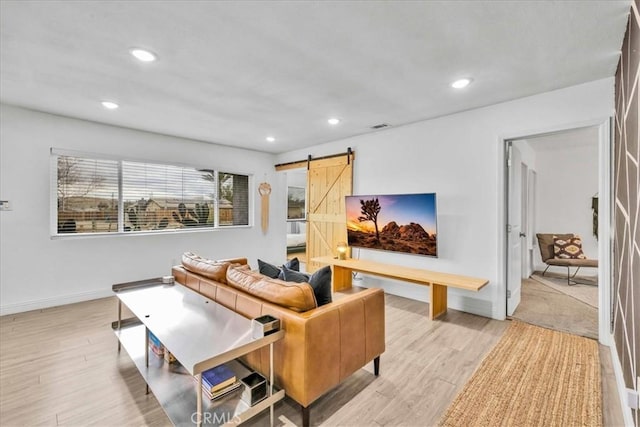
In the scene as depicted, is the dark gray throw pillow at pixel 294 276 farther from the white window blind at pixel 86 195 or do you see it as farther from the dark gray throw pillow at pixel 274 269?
the white window blind at pixel 86 195

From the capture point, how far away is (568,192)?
222 inches

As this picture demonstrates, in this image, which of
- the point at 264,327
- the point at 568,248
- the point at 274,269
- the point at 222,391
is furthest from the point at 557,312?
the point at 222,391

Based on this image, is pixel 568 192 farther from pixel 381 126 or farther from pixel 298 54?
pixel 298 54

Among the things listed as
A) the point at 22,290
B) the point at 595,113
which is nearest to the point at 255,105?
the point at 595,113

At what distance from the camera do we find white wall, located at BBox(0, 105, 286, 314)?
3.54 m

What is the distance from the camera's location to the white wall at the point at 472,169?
299cm

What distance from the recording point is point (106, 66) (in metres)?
2.47

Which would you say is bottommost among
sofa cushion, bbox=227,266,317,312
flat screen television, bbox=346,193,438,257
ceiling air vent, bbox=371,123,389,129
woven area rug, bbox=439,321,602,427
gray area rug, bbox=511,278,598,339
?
woven area rug, bbox=439,321,602,427

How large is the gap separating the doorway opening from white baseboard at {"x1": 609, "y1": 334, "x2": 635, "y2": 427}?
1.20 metres

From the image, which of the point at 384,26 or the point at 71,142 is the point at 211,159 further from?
the point at 384,26

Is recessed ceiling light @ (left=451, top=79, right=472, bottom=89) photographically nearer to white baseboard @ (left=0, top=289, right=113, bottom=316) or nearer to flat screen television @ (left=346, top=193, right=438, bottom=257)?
flat screen television @ (left=346, top=193, right=438, bottom=257)

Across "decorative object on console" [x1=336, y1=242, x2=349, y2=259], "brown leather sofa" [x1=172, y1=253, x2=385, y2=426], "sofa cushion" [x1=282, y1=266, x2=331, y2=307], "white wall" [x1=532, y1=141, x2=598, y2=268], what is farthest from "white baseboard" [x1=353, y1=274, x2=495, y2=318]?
"white wall" [x1=532, y1=141, x2=598, y2=268]

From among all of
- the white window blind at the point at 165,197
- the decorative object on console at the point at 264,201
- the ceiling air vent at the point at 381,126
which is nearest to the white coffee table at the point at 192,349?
the white window blind at the point at 165,197

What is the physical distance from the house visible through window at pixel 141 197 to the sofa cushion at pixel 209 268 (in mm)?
2308
